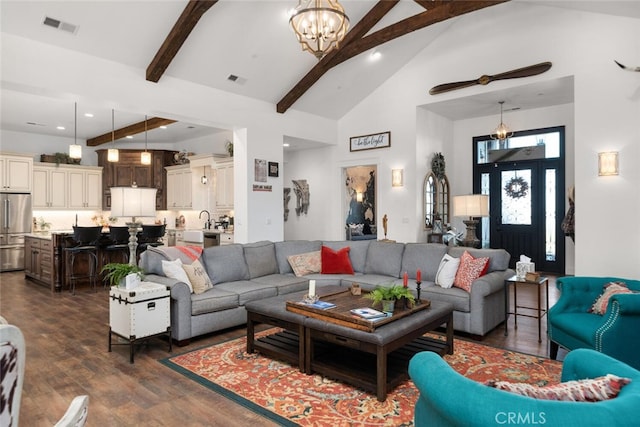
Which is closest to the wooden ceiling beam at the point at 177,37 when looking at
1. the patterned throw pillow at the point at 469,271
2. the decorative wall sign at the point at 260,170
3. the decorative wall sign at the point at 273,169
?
the decorative wall sign at the point at 260,170

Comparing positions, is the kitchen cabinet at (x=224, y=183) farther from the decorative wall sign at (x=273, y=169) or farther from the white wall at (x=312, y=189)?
the decorative wall sign at (x=273, y=169)

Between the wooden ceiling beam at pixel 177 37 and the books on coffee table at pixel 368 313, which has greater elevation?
the wooden ceiling beam at pixel 177 37

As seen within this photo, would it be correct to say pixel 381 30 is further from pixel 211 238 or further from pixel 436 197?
pixel 211 238

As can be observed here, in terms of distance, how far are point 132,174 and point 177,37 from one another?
6.14m

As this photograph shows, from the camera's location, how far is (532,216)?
25.8 ft

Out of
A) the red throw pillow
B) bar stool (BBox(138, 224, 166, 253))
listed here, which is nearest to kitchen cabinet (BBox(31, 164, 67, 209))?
bar stool (BBox(138, 224, 166, 253))

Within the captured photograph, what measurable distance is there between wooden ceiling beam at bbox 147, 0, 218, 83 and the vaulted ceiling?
0.5 inches

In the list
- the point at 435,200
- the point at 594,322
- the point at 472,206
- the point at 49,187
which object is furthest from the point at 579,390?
the point at 49,187

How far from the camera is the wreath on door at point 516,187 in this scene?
7.97 metres

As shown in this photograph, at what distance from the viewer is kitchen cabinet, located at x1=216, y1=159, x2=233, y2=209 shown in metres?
8.15

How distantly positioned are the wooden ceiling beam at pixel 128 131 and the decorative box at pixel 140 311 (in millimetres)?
5243

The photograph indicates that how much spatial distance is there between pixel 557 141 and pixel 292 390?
7165 millimetres

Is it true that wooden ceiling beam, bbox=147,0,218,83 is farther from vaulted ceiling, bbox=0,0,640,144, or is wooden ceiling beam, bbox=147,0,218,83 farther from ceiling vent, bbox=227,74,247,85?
ceiling vent, bbox=227,74,247,85

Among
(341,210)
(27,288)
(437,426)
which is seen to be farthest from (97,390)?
(341,210)
